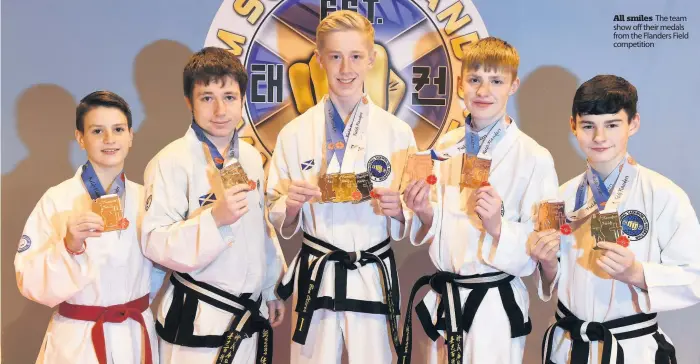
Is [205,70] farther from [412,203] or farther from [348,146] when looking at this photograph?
[412,203]

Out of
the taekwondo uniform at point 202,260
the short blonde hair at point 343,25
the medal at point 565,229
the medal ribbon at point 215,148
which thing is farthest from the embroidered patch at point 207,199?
the medal at point 565,229

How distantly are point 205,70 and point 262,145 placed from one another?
1198 millimetres

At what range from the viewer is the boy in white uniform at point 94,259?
9.10 feet

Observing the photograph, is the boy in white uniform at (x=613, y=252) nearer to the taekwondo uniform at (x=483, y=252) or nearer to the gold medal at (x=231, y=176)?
the taekwondo uniform at (x=483, y=252)

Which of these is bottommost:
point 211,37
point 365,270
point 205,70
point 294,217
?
point 365,270

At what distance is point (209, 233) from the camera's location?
281cm

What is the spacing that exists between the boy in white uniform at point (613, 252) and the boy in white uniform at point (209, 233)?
4.33 feet

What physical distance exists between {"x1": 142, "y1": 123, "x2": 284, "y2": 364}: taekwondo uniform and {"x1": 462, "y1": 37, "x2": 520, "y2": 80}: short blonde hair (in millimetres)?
1180

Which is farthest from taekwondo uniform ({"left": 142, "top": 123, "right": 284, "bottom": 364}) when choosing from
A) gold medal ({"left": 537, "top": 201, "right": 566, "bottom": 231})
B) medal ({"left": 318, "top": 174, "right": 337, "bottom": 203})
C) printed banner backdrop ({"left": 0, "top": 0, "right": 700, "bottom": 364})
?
gold medal ({"left": 537, "top": 201, "right": 566, "bottom": 231})

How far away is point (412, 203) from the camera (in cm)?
288

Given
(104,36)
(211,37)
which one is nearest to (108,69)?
(104,36)

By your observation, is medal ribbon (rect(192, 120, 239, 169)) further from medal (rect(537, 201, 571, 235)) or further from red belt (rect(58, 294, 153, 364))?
medal (rect(537, 201, 571, 235))

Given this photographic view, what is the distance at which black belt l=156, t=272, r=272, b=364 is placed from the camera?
2896mm

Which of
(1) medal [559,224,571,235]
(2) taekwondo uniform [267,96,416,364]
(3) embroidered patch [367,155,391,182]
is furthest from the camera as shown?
(3) embroidered patch [367,155,391,182]
